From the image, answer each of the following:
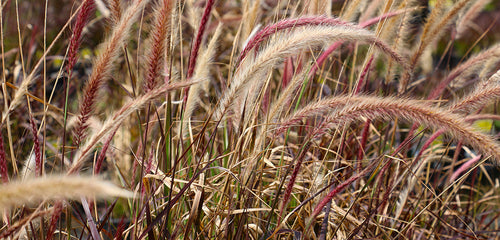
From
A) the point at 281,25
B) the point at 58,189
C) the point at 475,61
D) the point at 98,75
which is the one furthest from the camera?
the point at 475,61

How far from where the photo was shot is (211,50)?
1266 millimetres

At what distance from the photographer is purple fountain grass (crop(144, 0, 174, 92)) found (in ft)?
3.29

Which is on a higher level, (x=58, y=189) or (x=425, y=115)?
(x=58, y=189)

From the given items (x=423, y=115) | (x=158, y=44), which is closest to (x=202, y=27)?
(x=158, y=44)

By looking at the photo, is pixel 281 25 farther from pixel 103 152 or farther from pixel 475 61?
pixel 475 61

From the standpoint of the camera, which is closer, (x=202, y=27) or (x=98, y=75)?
(x=98, y=75)

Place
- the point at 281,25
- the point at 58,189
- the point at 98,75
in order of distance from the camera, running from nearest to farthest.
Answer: the point at 58,189 → the point at 98,75 → the point at 281,25

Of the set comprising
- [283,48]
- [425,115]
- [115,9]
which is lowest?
[425,115]

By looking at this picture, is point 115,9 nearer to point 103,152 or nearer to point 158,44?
point 158,44

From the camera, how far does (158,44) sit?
1.02m

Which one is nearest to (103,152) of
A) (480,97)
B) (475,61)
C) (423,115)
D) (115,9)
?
(115,9)

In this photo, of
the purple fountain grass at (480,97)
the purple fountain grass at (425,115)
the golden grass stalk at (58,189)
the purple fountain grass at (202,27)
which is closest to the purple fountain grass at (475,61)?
the purple fountain grass at (480,97)

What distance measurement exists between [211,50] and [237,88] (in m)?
0.31

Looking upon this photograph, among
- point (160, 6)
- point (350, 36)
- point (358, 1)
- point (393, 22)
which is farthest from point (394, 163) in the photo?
point (160, 6)
